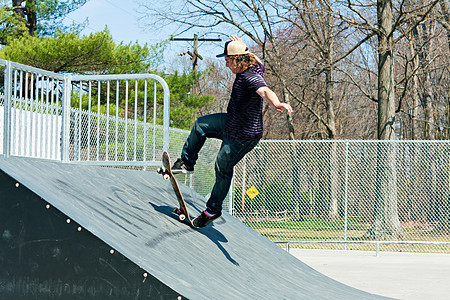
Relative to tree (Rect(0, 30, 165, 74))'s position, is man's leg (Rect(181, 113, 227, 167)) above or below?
below

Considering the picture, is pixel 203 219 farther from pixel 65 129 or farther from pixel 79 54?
pixel 79 54

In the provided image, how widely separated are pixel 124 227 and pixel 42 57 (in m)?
17.5

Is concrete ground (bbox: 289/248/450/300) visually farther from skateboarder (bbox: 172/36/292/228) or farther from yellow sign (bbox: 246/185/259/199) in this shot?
skateboarder (bbox: 172/36/292/228)

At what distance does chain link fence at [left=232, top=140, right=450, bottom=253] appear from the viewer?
50.8ft

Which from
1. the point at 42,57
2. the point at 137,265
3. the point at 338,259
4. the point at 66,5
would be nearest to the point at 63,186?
the point at 137,265

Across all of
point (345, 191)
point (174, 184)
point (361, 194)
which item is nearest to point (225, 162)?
point (174, 184)

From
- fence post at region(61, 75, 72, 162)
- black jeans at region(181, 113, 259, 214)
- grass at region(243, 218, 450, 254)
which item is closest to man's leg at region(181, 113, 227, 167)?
black jeans at region(181, 113, 259, 214)

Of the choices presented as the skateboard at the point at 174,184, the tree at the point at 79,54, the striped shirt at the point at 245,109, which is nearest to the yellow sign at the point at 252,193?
the tree at the point at 79,54

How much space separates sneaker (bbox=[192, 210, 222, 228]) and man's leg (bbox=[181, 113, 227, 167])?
18.7 inches

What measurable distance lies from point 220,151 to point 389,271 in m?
6.79

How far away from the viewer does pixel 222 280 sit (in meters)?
4.36

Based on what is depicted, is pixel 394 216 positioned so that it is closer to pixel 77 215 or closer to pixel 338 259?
pixel 338 259

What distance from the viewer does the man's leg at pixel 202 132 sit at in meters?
5.17

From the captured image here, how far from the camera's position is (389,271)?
1061 centimetres
